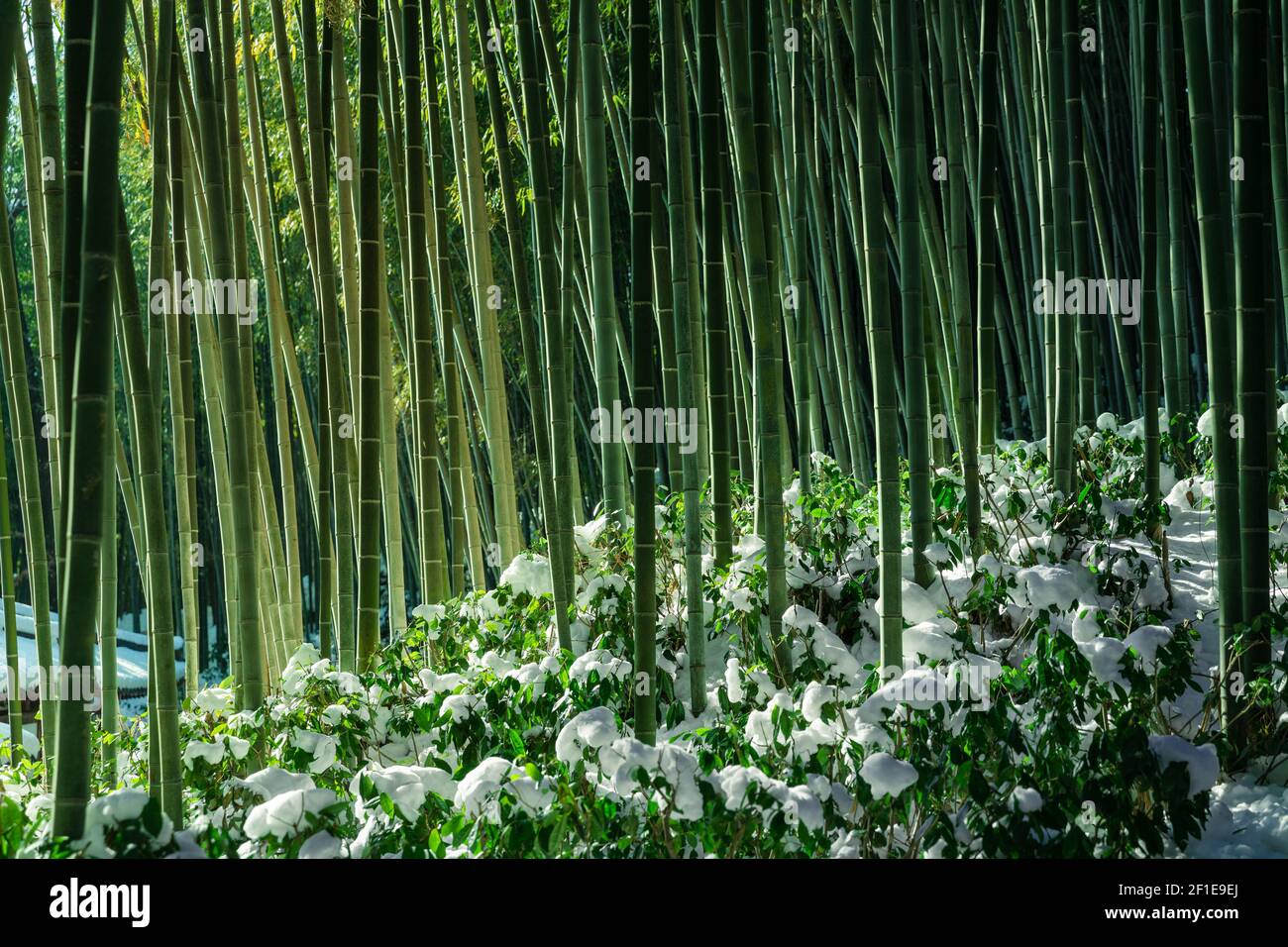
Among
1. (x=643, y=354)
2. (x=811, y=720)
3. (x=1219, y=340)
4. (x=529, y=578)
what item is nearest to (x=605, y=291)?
(x=643, y=354)

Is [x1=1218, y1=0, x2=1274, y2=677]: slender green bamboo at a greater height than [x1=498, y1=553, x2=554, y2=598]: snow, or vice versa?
[x1=1218, y1=0, x2=1274, y2=677]: slender green bamboo

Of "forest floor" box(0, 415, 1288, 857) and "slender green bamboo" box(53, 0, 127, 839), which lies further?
"forest floor" box(0, 415, 1288, 857)

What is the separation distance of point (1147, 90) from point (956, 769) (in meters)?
1.62

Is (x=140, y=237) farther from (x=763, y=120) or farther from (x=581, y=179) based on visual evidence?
(x=763, y=120)

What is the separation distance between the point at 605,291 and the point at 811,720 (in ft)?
3.19

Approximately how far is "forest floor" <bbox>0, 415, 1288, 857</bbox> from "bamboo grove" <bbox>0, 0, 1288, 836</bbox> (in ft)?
0.29

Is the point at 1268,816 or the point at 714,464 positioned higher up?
the point at 714,464

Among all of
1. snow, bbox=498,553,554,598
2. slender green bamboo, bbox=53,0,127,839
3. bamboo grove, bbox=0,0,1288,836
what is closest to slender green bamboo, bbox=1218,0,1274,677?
bamboo grove, bbox=0,0,1288,836

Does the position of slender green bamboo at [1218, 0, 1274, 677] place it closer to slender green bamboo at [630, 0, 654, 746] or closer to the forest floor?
the forest floor

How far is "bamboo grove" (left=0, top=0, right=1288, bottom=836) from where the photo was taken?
185cm

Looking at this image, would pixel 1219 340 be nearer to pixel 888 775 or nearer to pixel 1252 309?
pixel 1252 309

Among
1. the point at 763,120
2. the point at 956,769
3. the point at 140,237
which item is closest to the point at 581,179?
the point at 763,120

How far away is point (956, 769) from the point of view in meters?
1.62

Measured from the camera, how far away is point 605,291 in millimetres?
2348
